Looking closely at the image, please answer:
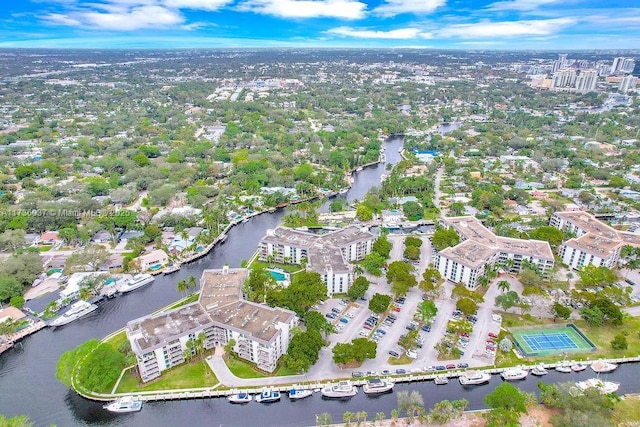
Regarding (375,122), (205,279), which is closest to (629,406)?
(205,279)

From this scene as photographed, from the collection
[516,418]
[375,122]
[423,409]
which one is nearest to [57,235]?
[423,409]

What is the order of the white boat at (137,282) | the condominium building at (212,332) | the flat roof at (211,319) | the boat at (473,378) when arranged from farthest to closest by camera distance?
1. the white boat at (137,282)
2. the flat roof at (211,319)
3. the boat at (473,378)
4. the condominium building at (212,332)

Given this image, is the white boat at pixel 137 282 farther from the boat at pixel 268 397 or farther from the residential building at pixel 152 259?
the boat at pixel 268 397

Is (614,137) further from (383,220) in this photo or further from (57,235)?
(57,235)

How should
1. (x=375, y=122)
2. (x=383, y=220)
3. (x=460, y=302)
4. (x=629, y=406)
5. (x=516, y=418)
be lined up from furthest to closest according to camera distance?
(x=375, y=122) < (x=383, y=220) < (x=460, y=302) < (x=629, y=406) < (x=516, y=418)

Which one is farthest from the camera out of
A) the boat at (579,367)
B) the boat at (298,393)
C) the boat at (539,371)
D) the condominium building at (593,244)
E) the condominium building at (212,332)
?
the condominium building at (593,244)

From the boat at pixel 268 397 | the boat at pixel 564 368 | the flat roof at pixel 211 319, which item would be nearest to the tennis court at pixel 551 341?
the boat at pixel 564 368

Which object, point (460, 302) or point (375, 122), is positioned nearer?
point (460, 302)

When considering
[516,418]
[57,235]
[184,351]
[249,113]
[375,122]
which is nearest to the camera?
[516,418]

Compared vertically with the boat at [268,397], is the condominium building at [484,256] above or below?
above
